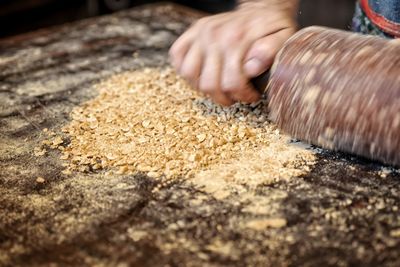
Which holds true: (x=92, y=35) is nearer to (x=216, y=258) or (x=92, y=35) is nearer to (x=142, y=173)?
(x=142, y=173)

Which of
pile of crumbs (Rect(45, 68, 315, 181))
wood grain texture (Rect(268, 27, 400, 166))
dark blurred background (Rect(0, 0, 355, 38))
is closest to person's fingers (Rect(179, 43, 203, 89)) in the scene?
pile of crumbs (Rect(45, 68, 315, 181))

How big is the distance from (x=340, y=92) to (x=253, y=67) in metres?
0.28

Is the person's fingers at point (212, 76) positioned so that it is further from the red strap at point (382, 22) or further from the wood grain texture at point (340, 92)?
the red strap at point (382, 22)

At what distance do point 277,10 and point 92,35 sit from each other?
119 centimetres

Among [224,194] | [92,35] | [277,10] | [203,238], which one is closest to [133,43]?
[92,35]

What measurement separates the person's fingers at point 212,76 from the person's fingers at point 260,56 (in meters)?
0.08

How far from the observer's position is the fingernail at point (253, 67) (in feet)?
4.88

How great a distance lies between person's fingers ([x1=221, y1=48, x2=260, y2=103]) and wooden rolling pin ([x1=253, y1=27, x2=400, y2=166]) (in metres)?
0.07

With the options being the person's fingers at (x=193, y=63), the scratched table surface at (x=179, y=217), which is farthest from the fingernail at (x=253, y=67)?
the scratched table surface at (x=179, y=217)

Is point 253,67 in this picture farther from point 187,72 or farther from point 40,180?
point 40,180

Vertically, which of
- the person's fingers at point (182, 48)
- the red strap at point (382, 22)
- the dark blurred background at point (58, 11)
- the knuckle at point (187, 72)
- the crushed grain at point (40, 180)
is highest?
the red strap at point (382, 22)

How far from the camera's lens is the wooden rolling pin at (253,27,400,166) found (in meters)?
1.26

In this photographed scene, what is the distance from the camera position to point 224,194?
126 cm

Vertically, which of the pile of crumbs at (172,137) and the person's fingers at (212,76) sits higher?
the person's fingers at (212,76)
